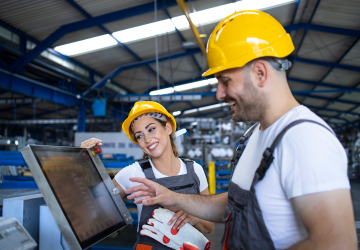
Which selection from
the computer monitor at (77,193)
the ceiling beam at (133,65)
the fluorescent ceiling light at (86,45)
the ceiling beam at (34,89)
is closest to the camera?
the computer monitor at (77,193)

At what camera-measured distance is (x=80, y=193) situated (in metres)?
1.02

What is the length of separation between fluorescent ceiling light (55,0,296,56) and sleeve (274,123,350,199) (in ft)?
23.3

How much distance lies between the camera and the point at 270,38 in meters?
1.05

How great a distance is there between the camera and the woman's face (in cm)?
183

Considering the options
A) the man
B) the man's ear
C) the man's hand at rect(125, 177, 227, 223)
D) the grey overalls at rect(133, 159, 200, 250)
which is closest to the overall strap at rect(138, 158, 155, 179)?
the grey overalls at rect(133, 159, 200, 250)

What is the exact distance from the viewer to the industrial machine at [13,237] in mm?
777

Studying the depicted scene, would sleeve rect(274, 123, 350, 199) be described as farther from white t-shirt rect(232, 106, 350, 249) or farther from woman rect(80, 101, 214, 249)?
woman rect(80, 101, 214, 249)

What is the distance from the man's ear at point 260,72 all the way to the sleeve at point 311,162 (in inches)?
9.8

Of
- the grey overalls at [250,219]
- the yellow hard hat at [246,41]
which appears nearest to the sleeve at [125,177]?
the grey overalls at [250,219]

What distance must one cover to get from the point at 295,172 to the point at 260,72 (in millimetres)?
429

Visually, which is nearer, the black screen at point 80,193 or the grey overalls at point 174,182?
the black screen at point 80,193

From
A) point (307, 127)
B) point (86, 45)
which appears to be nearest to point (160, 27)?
point (86, 45)

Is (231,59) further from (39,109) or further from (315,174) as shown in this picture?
(39,109)

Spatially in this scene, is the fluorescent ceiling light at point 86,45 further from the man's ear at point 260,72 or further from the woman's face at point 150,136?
the man's ear at point 260,72
